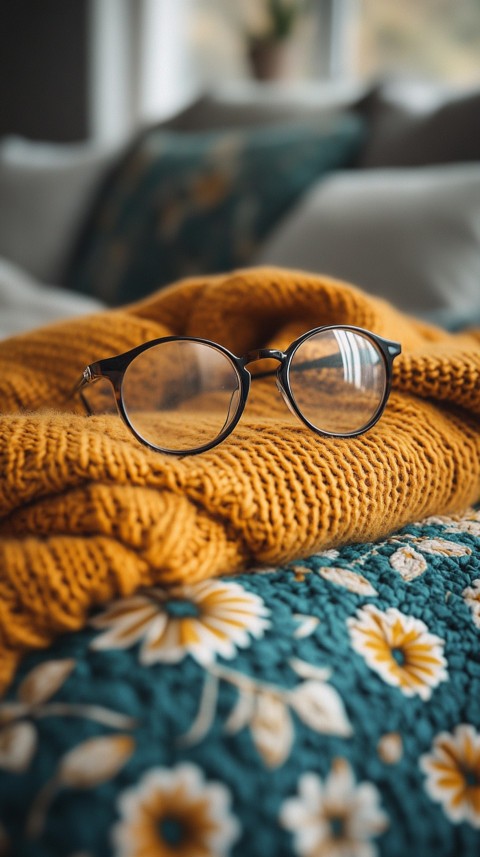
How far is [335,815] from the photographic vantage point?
0.24m

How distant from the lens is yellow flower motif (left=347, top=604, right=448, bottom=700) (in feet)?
0.95

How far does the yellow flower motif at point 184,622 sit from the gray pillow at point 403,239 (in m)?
0.60

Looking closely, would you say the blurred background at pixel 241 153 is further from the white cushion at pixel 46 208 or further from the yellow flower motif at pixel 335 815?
the yellow flower motif at pixel 335 815

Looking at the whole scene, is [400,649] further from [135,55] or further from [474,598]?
[135,55]

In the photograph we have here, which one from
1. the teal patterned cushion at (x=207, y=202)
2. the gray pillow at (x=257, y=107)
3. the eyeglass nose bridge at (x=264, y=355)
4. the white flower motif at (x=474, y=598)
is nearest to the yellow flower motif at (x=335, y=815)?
the white flower motif at (x=474, y=598)

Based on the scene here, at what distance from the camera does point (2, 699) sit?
257 millimetres

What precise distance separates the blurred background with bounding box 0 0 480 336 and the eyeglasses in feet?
1.23

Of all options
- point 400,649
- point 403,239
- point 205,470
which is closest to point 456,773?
point 400,649

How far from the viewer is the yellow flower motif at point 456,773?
0.27 metres

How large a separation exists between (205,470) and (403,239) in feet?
2.14

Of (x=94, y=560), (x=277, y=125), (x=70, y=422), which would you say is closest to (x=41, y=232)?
(x=277, y=125)

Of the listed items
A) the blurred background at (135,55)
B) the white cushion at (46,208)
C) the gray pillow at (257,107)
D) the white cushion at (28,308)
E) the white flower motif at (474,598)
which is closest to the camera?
the white flower motif at (474,598)

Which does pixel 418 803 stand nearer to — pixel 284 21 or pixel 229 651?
pixel 229 651

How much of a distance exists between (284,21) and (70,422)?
2.19 m
